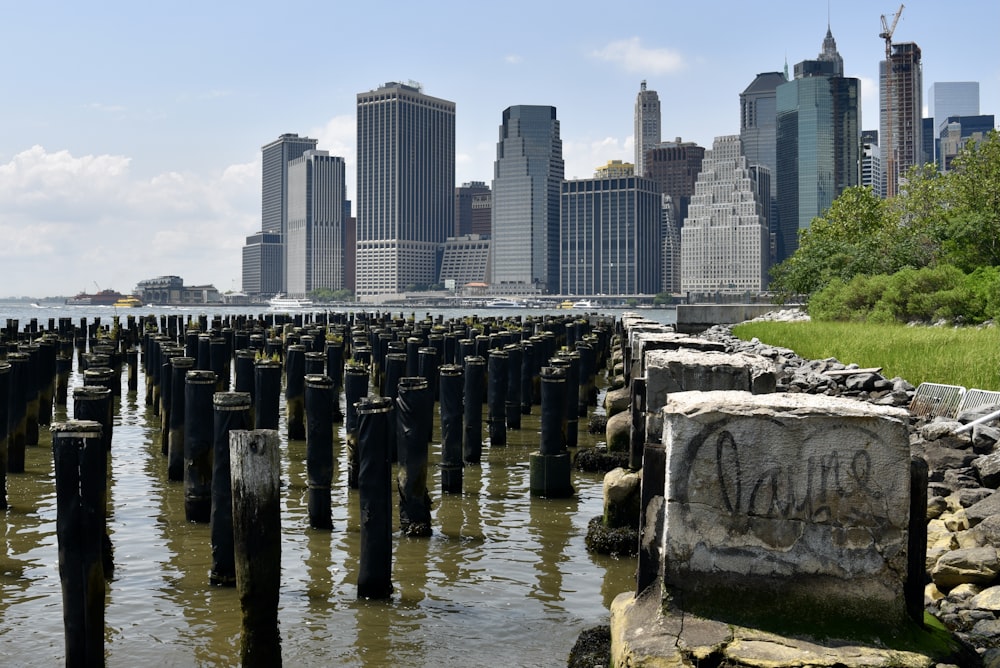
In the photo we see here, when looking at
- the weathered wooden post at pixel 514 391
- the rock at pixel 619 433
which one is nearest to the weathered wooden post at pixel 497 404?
the weathered wooden post at pixel 514 391

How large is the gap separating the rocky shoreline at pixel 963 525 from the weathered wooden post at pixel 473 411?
7.41 metres

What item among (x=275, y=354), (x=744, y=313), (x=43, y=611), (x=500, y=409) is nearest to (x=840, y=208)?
(x=744, y=313)

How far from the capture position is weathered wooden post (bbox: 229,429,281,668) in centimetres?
802

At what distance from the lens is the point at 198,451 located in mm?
12750

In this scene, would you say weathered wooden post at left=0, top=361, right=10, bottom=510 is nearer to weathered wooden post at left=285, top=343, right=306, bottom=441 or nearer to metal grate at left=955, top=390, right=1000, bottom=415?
weathered wooden post at left=285, top=343, right=306, bottom=441

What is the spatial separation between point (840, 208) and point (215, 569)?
236 feet

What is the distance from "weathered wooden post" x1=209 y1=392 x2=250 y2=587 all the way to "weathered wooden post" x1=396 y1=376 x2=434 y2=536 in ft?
7.10

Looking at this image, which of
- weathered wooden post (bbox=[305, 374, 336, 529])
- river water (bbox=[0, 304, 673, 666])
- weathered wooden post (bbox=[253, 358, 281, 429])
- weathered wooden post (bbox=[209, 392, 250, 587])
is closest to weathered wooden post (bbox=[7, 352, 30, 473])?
river water (bbox=[0, 304, 673, 666])

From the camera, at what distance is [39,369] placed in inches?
811

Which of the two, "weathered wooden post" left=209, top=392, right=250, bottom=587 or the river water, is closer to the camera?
the river water

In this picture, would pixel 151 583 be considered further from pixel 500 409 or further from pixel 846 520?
pixel 500 409

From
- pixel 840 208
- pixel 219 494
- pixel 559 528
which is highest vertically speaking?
pixel 840 208

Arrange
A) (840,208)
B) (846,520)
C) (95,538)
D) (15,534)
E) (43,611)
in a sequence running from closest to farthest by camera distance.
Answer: (846,520)
(95,538)
(43,611)
(15,534)
(840,208)

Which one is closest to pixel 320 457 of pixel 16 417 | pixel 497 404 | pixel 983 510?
pixel 16 417
